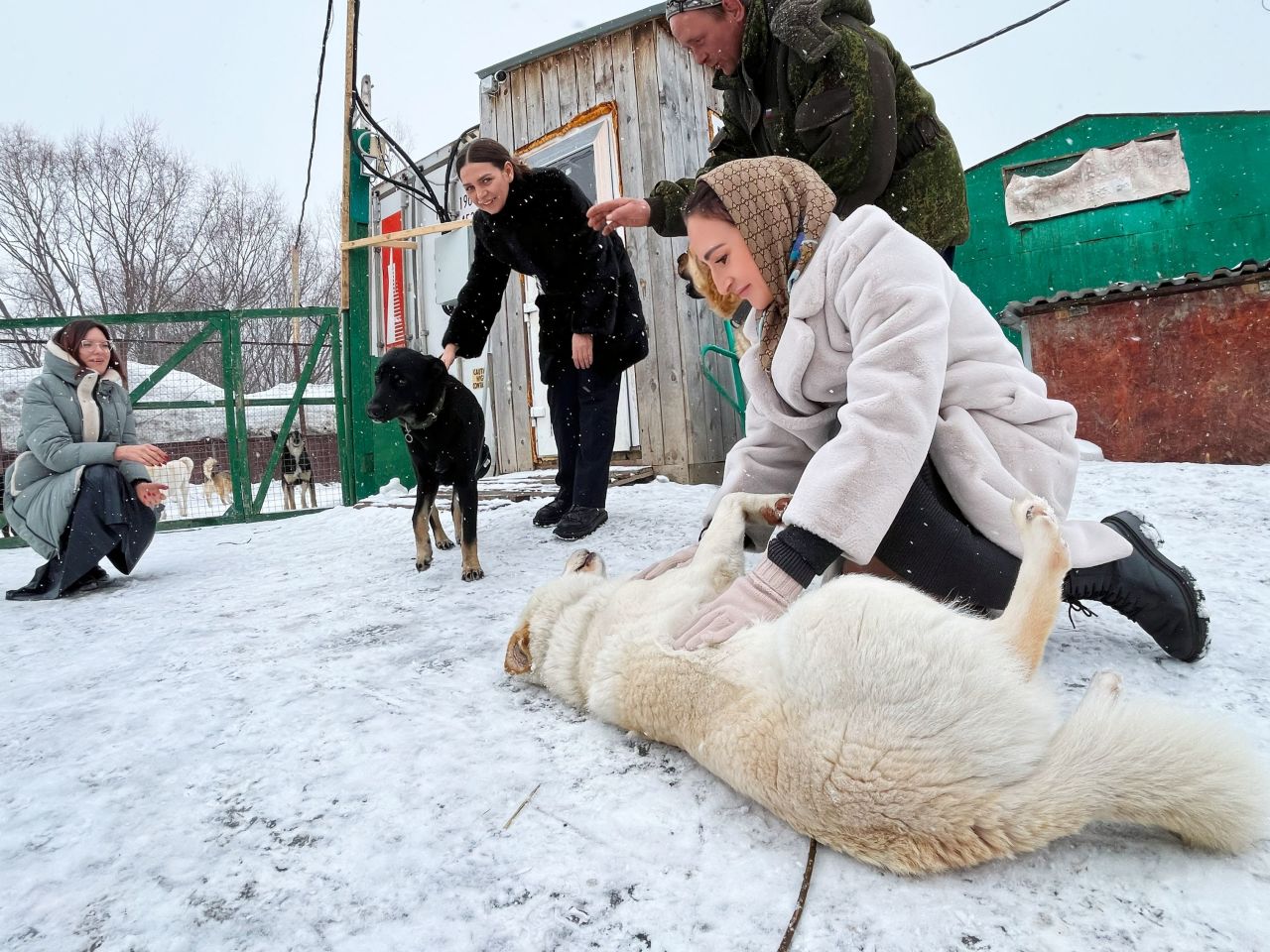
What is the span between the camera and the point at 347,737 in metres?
1.61

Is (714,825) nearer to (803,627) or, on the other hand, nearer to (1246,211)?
(803,627)

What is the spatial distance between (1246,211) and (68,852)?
510 inches

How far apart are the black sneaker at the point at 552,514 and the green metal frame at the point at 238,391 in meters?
3.17

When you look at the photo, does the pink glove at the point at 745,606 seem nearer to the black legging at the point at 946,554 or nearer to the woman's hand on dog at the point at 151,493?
the black legging at the point at 946,554

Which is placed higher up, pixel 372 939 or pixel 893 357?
pixel 893 357

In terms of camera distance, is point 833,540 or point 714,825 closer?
point 714,825

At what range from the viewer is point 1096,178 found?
31.7 ft

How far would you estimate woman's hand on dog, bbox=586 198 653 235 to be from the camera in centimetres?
275

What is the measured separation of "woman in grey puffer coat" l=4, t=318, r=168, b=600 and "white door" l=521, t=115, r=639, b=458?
2.92m

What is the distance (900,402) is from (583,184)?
5562mm

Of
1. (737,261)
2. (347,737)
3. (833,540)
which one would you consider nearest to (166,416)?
(347,737)

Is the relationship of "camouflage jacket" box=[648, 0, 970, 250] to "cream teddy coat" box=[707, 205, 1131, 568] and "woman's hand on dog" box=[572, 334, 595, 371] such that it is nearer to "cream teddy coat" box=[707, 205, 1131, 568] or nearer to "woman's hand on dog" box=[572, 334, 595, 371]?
"cream teddy coat" box=[707, 205, 1131, 568]

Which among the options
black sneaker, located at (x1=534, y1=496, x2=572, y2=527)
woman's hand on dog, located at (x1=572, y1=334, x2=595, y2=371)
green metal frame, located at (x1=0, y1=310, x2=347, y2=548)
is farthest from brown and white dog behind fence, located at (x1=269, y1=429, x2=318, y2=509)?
woman's hand on dog, located at (x1=572, y1=334, x2=595, y2=371)

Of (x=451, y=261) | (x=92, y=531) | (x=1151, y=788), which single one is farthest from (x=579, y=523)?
(x=451, y=261)
